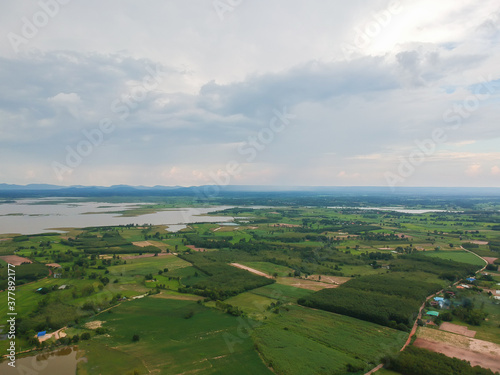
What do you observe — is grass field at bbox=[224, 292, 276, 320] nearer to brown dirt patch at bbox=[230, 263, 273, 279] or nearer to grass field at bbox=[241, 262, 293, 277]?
brown dirt patch at bbox=[230, 263, 273, 279]

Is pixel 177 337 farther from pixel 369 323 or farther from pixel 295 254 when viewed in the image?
pixel 295 254

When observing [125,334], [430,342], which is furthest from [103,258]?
[430,342]

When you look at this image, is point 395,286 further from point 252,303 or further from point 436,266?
point 252,303

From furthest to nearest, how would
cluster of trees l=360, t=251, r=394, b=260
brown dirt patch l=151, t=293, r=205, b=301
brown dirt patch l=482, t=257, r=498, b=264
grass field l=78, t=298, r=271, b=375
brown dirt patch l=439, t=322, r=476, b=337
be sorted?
cluster of trees l=360, t=251, r=394, b=260 < brown dirt patch l=482, t=257, r=498, b=264 < brown dirt patch l=151, t=293, r=205, b=301 < brown dirt patch l=439, t=322, r=476, b=337 < grass field l=78, t=298, r=271, b=375

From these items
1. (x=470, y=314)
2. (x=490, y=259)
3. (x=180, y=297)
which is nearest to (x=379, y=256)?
(x=490, y=259)

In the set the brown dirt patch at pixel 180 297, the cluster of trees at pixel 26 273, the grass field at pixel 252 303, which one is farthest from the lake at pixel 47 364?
the cluster of trees at pixel 26 273

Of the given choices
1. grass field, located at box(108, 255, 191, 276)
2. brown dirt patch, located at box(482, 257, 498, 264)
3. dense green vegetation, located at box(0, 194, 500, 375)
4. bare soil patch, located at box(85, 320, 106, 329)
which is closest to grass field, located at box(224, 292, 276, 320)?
dense green vegetation, located at box(0, 194, 500, 375)

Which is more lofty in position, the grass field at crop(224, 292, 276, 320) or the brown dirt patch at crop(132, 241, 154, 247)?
the brown dirt patch at crop(132, 241, 154, 247)

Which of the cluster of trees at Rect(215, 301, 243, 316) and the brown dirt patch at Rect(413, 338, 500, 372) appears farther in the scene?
the cluster of trees at Rect(215, 301, 243, 316)
